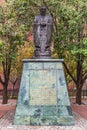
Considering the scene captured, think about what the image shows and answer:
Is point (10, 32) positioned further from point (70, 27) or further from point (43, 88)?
point (43, 88)

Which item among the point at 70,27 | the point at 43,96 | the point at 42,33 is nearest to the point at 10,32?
the point at 70,27

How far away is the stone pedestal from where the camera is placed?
47.3 ft

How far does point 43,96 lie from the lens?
14.6 m

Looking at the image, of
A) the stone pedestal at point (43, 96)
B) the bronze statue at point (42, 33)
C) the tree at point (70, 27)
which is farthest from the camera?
the tree at point (70, 27)

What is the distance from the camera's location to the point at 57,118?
14398mm

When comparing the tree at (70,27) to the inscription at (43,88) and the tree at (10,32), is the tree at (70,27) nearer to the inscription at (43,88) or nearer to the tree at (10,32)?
the tree at (10,32)

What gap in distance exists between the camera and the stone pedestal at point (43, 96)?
47.3ft

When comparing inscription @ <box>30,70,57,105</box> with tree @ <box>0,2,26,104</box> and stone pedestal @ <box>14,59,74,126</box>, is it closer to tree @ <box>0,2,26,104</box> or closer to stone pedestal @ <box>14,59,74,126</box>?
stone pedestal @ <box>14,59,74,126</box>

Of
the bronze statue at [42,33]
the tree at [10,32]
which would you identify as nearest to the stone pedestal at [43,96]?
the bronze statue at [42,33]

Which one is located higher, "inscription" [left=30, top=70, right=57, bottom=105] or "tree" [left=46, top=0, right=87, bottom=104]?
"tree" [left=46, top=0, right=87, bottom=104]

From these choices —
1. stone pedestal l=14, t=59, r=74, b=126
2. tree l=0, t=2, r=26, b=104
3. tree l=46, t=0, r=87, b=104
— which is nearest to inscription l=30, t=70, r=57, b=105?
stone pedestal l=14, t=59, r=74, b=126

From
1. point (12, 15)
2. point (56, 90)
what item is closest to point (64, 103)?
point (56, 90)

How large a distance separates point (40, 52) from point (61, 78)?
5.33ft

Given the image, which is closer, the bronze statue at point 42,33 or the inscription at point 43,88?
the inscription at point 43,88
